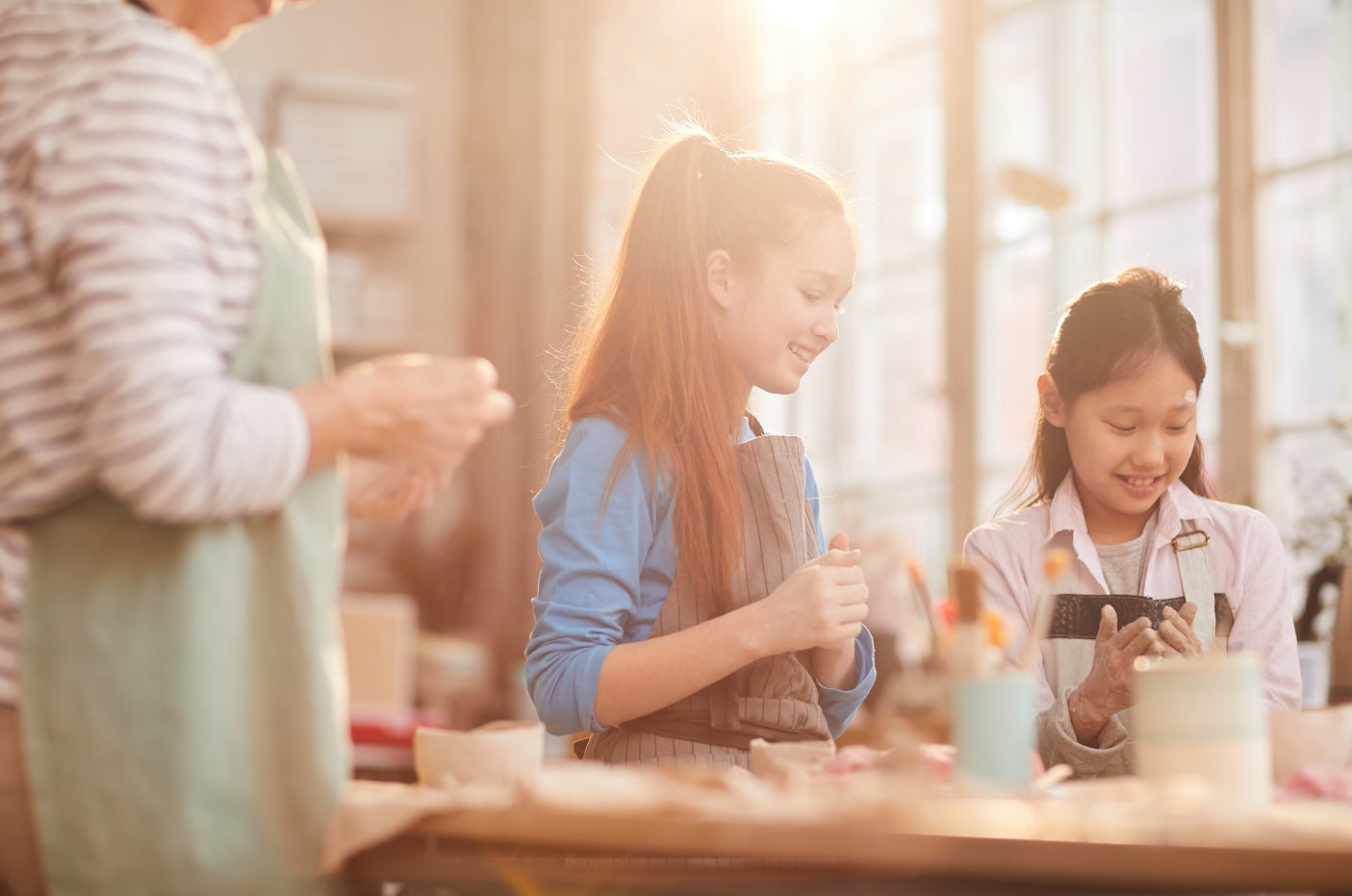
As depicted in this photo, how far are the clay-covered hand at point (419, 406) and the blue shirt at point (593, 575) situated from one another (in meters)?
0.39

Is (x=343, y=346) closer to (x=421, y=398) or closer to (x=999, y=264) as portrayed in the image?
(x=999, y=264)

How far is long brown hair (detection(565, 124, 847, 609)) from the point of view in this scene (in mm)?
1491

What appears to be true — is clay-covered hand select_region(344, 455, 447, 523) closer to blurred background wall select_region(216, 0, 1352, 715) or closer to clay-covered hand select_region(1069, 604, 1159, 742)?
clay-covered hand select_region(1069, 604, 1159, 742)

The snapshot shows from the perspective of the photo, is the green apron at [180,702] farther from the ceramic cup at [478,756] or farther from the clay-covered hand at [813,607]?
the clay-covered hand at [813,607]

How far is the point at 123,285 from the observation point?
923 mm

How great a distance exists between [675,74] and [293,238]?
3716 mm

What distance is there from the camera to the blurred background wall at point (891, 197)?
124 inches

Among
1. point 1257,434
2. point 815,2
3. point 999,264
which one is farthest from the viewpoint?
point 815,2

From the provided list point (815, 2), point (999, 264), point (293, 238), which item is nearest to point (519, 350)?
point (815, 2)

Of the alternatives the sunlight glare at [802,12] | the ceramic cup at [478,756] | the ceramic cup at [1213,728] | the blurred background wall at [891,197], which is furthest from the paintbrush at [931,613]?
the sunlight glare at [802,12]

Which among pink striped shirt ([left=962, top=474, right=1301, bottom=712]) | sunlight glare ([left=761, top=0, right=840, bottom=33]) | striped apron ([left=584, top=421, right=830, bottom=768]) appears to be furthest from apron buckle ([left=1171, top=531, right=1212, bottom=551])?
sunlight glare ([left=761, top=0, right=840, bottom=33])

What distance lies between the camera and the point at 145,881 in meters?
0.96

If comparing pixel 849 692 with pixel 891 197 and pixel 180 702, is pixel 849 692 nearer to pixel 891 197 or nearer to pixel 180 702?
pixel 180 702

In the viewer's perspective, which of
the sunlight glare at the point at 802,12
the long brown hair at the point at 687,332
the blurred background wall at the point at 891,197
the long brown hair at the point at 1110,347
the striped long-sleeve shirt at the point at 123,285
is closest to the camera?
the striped long-sleeve shirt at the point at 123,285
